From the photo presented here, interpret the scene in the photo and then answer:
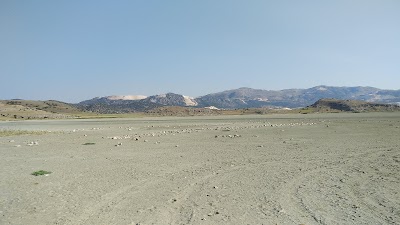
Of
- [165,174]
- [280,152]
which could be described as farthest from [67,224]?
[280,152]

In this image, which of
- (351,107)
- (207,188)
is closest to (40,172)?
(207,188)

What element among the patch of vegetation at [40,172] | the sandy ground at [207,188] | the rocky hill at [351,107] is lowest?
the sandy ground at [207,188]

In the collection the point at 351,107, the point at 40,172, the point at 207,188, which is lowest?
the point at 207,188

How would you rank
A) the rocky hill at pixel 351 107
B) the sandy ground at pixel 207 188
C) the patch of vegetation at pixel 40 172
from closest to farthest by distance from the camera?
1. the sandy ground at pixel 207 188
2. the patch of vegetation at pixel 40 172
3. the rocky hill at pixel 351 107

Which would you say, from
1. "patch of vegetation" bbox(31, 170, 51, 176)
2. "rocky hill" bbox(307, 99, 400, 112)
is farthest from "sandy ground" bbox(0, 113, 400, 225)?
"rocky hill" bbox(307, 99, 400, 112)

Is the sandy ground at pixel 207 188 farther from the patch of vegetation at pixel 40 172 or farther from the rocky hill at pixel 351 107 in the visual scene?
the rocky hill at pixel 351 107

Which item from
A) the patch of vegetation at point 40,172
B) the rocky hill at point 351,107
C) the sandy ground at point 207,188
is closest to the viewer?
the sandy ground at point 207,188

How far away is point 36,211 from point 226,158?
1184 cm

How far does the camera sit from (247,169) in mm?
17125

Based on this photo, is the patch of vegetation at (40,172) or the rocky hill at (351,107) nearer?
the patch of vegetation at (40,172)

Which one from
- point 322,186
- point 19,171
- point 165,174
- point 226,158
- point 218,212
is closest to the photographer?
point 218,212

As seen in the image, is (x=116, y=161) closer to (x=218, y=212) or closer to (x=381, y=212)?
(x=218, y=212)

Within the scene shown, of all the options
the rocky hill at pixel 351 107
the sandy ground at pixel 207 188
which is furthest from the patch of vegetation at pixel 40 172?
the rocky hill at pixel 351 107

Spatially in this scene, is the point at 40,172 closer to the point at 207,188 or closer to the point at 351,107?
the point at 207,188
